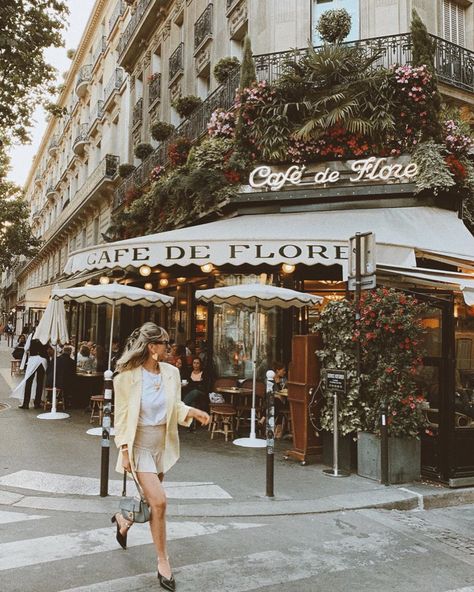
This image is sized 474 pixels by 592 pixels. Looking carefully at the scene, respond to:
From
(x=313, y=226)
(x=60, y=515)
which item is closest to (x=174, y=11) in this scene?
(x=313, y=226)

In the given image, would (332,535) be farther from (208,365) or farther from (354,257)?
(208,365)

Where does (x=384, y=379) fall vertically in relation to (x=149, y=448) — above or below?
above

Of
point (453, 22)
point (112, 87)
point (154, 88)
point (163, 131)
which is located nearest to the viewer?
point (453, 22)

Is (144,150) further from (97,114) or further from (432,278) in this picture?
(432,278)

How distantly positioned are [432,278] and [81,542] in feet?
18.7

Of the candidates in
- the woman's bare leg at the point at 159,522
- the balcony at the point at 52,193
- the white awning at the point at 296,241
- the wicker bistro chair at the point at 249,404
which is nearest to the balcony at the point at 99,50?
the balcony at the point at 52,193

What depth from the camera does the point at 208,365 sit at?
13.0 metres

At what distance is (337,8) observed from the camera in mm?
13523

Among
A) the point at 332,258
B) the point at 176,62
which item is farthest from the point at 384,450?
the point at 176,62

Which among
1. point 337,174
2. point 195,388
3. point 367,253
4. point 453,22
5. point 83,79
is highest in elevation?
point 83,79

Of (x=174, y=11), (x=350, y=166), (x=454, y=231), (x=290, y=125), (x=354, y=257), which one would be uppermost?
(x=174, y=11)

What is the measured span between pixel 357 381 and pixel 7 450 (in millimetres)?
5190

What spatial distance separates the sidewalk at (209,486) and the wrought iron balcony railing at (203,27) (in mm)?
13844

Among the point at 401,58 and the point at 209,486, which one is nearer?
the point at 209,486
